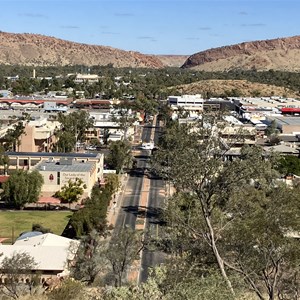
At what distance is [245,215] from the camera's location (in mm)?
21047

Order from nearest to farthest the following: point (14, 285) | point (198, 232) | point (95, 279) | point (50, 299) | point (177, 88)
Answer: point (198, 232), point (50, 299), point (14, 285), point (95, 279), point (177, 88)

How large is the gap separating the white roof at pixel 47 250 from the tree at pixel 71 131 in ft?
119

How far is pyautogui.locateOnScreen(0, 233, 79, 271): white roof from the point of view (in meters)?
33.2

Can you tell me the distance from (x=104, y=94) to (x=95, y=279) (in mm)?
104674

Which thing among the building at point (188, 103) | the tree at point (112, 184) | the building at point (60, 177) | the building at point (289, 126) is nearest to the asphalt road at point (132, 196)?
the tree at point (112, 184)

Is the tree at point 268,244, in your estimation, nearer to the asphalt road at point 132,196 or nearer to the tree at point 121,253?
the tree at point 121,253

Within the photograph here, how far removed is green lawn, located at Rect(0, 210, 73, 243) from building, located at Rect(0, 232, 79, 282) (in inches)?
191

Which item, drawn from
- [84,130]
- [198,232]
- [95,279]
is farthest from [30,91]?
[198,232]

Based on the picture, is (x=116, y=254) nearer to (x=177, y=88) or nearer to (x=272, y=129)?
(x=272, y=129)

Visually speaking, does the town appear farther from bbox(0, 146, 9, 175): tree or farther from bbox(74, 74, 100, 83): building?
bbox(74, 74, 100, 83): building

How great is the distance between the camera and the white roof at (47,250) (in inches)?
1308

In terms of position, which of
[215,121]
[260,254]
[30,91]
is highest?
[215,121]

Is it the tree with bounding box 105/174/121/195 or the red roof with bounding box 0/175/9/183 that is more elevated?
the tree with bounding box 105/174/121/195

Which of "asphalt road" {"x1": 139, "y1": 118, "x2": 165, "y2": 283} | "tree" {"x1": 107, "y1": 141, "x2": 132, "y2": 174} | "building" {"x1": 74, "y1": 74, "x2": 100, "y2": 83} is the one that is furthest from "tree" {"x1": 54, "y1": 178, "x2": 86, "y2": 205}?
"building" {"x1": 74, "y1": 74, "x2": 100, "y2": 83}
